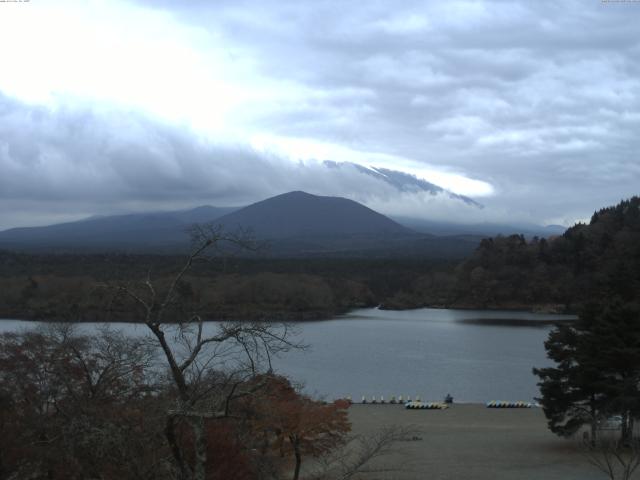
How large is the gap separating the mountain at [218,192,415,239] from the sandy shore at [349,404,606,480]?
13483 cm

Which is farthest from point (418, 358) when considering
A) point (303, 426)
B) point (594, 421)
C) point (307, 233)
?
point (307, 233)

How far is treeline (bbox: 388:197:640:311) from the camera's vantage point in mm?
60000

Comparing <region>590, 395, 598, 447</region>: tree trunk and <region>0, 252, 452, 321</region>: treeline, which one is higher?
<region>0, 252, 452, 321</region>: treeline

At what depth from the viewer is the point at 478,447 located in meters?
14.7

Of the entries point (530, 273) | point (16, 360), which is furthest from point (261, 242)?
point (530, 273)

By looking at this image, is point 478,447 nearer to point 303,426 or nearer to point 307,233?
point 303,426

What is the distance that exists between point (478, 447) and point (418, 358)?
53.8 feet

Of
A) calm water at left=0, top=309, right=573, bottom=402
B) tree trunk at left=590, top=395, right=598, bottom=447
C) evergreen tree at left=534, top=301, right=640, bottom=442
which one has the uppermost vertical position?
evergreen tree at left=534, top=301, right=640, bottom=442

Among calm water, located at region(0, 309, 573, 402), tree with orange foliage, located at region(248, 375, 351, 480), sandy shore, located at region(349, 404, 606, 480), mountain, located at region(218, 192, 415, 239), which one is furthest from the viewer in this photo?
mountain, located at region(218, 192, 415, 239)

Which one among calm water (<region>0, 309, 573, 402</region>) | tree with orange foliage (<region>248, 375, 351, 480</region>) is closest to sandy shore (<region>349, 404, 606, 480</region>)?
tree with orange foliage (<region>248, 375, 351, 480</region>)

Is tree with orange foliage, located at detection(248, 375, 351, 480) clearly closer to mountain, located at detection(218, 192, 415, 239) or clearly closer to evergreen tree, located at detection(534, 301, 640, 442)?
evergreen tree, located at detection(534, 301, 640, 442)

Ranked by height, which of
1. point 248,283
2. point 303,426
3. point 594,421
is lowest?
point 594,421

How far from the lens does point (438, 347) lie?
34594 millimetres

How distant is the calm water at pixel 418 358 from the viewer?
2430 centimetres
